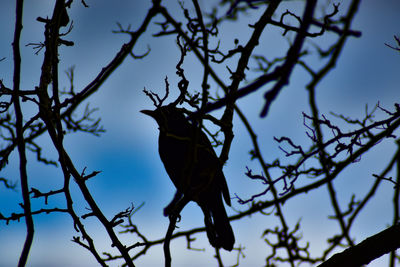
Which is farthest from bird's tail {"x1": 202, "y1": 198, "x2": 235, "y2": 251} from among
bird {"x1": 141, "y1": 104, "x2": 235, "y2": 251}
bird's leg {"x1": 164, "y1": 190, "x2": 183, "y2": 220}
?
bird's leg {"x1": 164, "y1": 190, "x2": 183, "y2": 220}

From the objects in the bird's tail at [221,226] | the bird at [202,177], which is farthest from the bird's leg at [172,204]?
the bird's tail at [221,226]

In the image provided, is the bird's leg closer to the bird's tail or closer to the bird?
the bird

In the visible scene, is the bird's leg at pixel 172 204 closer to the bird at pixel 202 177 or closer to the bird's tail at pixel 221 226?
the bird at pixel 202 177

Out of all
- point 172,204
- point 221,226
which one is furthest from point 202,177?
point 221,226

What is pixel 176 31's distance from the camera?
2561 mm

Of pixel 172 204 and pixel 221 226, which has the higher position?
pixel 172 204

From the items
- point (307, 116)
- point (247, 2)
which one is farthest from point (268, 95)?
point (307, 116)

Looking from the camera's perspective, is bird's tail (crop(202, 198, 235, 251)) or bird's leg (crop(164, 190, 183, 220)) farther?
bird's tail (crop(202, 198, 235, 251))

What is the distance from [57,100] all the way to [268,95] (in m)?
1.40

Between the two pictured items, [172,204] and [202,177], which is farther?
[202,177]

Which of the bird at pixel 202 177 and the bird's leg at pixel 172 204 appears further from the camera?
the bird at pixel 202 177

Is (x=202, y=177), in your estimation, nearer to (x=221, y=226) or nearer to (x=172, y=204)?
(x=172, y=204)

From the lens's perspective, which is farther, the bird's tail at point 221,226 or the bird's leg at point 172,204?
the bird's tail at point 221,226

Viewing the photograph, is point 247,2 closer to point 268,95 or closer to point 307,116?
point 268,95
